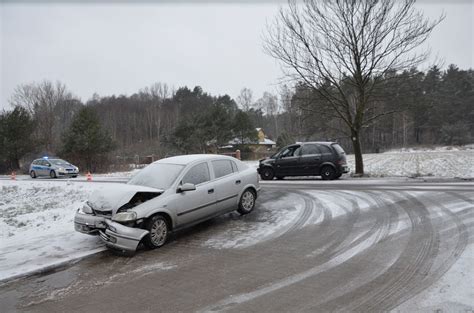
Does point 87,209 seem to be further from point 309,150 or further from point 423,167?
point 423,167

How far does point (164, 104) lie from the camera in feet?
274

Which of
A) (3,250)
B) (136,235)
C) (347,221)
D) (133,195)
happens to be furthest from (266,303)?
(3,250)

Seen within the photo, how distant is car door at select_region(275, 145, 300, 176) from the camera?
16531mm

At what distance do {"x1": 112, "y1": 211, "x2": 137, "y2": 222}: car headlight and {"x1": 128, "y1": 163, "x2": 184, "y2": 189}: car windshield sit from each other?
0.92m

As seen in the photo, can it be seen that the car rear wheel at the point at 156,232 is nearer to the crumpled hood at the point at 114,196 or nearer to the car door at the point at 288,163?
the crumpled hood at the point at 114,196

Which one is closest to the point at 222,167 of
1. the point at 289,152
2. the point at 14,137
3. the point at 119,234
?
the point at 119,234

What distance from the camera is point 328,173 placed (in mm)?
15727

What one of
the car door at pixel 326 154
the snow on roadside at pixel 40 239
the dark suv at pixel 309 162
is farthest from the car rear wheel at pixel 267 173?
the snow on roadside at pixel 40 239

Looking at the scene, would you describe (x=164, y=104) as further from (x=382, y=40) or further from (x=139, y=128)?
(x=382, y=40)

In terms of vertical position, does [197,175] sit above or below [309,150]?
below

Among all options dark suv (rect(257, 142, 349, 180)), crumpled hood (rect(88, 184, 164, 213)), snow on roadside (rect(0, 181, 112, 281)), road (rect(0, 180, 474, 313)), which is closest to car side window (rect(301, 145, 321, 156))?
dark suv (rect(257, 142, 349, 180))

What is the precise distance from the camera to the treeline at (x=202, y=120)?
19.1 meters

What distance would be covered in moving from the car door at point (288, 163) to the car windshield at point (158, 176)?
9.74 meters

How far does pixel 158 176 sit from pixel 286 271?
140 inches
